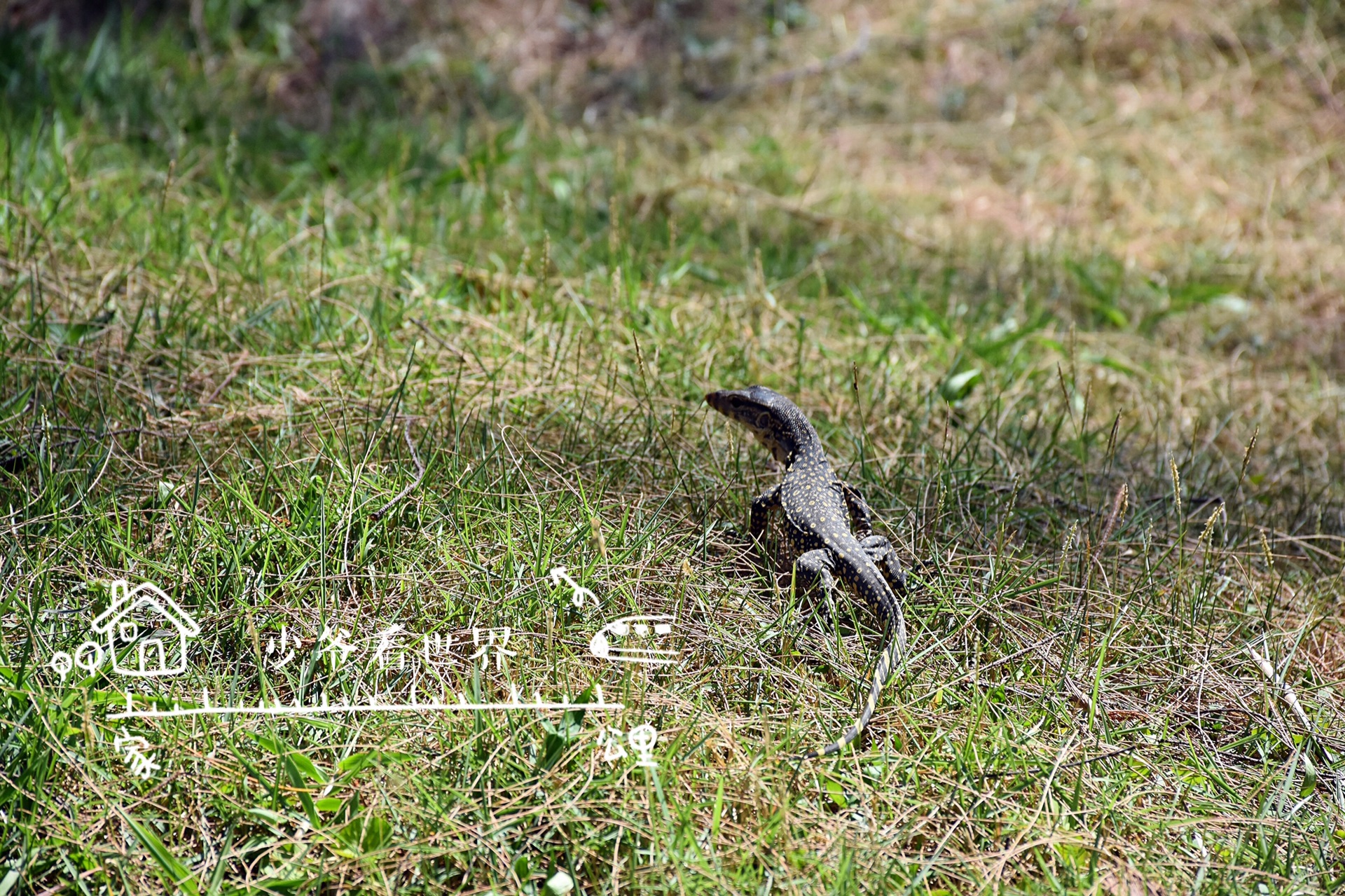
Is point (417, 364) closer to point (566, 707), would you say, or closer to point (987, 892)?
point (566, 707)

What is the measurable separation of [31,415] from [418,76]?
184 inches

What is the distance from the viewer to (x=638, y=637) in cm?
297

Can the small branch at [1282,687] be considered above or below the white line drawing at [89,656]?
below

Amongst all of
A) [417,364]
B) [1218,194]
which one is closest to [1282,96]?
[1218,194]

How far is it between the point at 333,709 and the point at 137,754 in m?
0.44

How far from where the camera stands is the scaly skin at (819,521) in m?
3.11

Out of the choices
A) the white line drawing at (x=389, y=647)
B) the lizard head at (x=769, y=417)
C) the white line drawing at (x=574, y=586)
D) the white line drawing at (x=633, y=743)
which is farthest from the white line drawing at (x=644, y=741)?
the lizard head at (x=769, y=417)

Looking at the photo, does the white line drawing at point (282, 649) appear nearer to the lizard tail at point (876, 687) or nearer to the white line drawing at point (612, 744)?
the white line drawing at point (612, 744)

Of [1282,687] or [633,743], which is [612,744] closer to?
[633,743]

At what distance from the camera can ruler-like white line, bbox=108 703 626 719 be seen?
2533mm

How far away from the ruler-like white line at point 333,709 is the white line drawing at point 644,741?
7 cm

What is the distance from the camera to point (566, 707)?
2.65 m

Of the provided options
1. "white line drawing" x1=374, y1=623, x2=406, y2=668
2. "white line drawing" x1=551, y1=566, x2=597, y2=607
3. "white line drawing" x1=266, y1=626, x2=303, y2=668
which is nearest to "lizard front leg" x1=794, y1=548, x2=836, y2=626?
"white line drawing" x1=551, y1=566, x2=597, y2=607

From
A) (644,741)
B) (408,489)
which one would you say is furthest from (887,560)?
(408,489)
